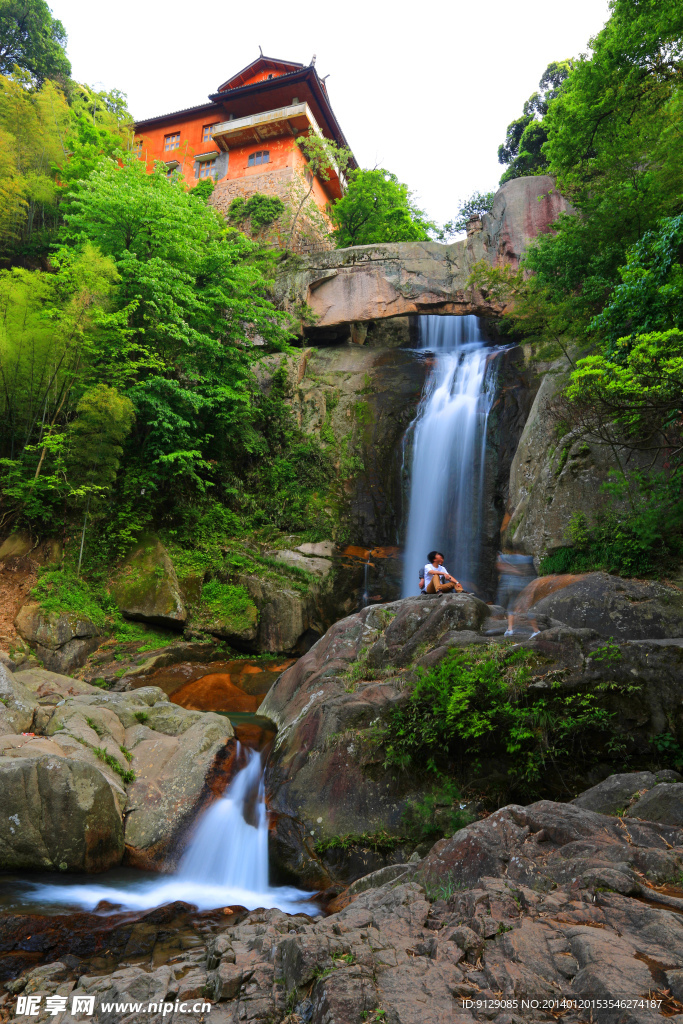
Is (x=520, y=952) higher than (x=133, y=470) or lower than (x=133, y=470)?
lower

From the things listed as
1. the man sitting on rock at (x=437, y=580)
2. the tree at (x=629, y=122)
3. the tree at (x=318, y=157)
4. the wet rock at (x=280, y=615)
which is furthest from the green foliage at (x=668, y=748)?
the tree at (x=318, y=157)

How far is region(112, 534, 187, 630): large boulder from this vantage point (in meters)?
12.3

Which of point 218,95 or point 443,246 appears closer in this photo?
point 443,246

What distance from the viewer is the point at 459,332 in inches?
797

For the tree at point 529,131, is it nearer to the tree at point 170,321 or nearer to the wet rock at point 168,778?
the tree at point 170,321

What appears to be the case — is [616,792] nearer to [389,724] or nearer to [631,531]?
[389,724]

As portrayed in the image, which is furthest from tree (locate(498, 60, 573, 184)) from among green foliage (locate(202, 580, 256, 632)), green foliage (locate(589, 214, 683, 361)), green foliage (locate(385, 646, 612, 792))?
green foliage (locate(385, 646, 612, 792))

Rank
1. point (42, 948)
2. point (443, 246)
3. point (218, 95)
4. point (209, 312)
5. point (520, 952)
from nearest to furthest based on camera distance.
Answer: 1. point (520, 952)
2. point (42, 948)
3. point (209, 312)
4. point (443, 246)
5. point (218, 95)

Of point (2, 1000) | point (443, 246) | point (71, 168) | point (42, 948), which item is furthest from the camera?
point (443, 246)

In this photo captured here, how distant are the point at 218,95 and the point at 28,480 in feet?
83.8

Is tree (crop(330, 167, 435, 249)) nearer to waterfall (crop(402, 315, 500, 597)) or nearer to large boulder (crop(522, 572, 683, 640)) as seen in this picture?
waterfall (crop(402, 315, 500, 597))

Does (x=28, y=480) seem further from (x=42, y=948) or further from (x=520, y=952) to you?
(x=520, y=952)

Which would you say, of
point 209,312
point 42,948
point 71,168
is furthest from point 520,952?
point 71,168

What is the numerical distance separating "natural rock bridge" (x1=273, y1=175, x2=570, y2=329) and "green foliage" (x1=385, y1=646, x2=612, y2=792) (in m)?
16.5
